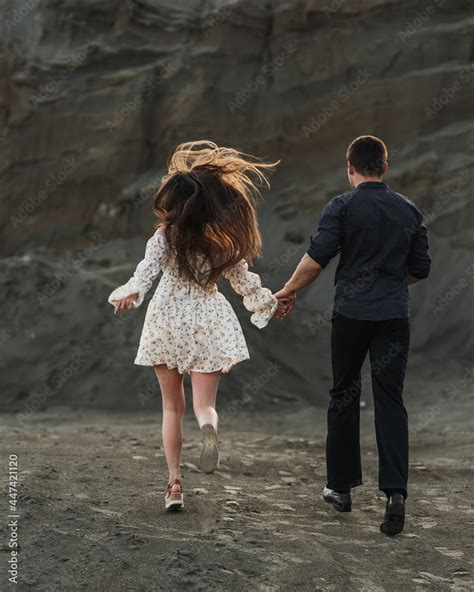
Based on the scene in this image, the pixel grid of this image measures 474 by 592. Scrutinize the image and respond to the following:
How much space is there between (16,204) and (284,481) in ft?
27.1

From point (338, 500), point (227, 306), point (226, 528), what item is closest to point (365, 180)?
point (227, 306)

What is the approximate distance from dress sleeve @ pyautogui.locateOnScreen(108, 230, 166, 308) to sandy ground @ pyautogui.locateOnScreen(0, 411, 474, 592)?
3.18ft

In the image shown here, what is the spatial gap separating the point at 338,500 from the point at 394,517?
1.38ft

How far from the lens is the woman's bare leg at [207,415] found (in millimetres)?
4172

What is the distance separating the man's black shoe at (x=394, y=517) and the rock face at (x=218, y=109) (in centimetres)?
789

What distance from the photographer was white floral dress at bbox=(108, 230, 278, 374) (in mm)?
4422

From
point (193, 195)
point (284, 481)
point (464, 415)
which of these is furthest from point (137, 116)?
point (193, 195)

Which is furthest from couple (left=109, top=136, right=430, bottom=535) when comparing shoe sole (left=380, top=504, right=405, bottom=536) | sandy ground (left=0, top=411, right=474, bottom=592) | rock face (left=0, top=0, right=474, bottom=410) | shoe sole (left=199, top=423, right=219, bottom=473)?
rock face (left=0, top=0, right=474, bottom=410)

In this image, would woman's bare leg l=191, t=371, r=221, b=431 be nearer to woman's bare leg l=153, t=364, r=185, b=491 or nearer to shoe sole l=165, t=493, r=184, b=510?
woman's bare leg l=153, t=364, r=185, b=491

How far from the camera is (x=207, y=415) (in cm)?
437

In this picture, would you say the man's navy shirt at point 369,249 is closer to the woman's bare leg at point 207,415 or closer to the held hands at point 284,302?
the held hands at point 284,302

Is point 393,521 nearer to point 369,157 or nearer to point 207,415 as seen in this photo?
point 207,415

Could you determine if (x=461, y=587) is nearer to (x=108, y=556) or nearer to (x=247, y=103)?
(x=108, y=556)

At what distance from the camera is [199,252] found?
447 cm
